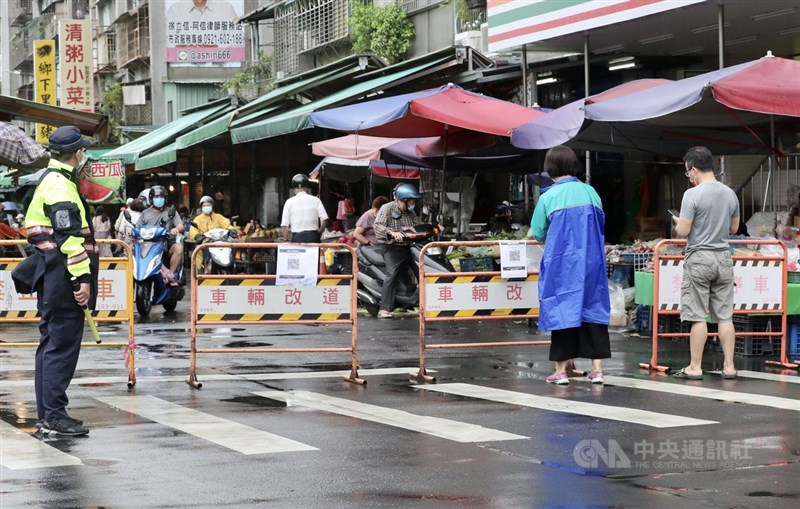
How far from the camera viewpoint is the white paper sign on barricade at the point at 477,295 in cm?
1113

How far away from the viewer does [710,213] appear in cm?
1077

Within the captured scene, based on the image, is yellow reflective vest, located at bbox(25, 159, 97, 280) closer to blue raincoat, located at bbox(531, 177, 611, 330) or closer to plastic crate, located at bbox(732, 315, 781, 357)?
blue raincoat, located at bbox(531, 177, 611, 330)

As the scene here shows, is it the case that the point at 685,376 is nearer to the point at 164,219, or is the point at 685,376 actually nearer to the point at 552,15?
the point at 552,15

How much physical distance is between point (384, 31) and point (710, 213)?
17.4 m

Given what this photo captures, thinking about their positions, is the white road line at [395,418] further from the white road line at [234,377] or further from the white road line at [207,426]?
the white road line at [234,377]

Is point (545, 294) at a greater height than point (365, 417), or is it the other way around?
point (545, 294)

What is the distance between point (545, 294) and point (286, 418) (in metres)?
2.65

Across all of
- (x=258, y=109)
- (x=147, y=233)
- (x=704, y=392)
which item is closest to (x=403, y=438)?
(x=704, y=392)

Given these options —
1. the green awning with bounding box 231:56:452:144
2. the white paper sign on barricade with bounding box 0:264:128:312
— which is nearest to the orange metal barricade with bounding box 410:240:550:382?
the white paper sign on barricade with bounding box 0:264:128:312

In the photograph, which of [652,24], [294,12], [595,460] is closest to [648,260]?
[652,24]

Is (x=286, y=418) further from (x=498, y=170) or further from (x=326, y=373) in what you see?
(x=498, y=170)

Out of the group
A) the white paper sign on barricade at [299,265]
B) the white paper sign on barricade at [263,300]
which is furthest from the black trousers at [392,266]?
the white paper sign on barricade at [299,265]

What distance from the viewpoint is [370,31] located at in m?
27.8

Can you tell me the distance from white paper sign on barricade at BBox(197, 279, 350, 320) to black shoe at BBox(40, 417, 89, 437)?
281cm
